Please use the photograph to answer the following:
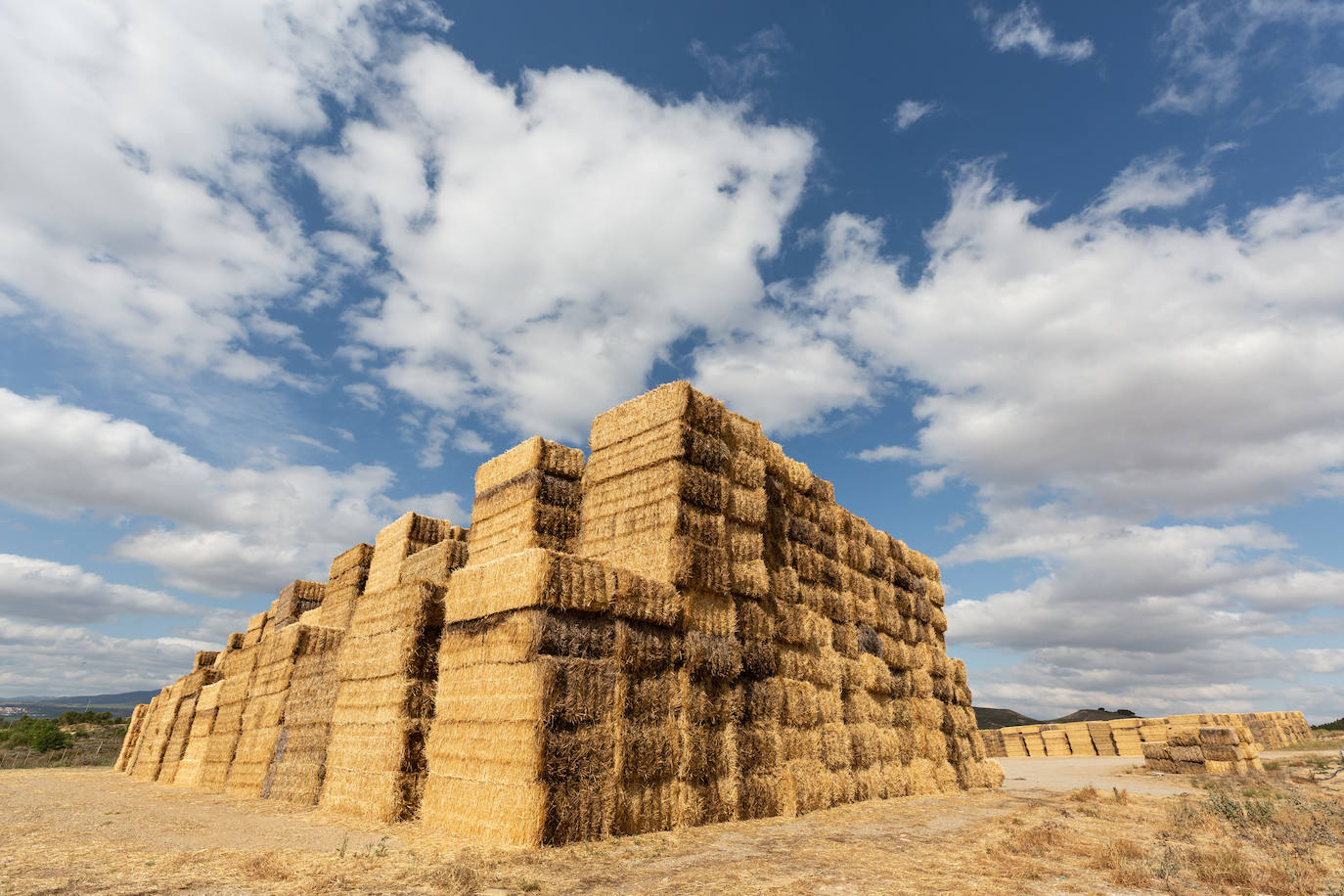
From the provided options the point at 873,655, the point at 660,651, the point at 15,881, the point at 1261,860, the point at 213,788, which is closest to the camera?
the point at 15,881

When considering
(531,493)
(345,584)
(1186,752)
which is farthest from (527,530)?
(1186,752)

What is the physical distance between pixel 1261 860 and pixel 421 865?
32.0ft

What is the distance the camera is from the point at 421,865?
7.40 m

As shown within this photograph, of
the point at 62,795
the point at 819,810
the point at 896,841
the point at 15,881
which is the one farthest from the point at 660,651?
the point at 62,795

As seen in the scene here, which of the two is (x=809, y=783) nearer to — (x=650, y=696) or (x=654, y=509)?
(x=650, y=696)

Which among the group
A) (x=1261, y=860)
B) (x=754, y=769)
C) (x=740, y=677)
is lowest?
(x=1261, y=860)

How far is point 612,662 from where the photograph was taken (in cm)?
1032

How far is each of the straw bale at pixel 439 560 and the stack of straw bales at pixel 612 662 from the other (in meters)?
0.06

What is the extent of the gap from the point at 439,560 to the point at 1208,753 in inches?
1057

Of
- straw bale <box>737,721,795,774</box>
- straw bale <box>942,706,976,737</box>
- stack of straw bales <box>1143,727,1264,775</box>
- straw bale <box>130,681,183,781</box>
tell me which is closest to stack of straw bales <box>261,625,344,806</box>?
straw bale <box>737,721,795,774</box>

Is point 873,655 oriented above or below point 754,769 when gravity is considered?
above

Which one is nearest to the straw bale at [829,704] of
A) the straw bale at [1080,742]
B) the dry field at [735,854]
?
the dry field at [735,854]

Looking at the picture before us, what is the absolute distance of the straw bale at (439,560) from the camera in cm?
1498

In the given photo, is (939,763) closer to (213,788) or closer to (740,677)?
(740,677)
